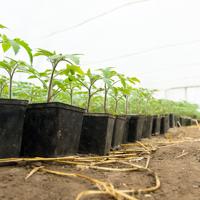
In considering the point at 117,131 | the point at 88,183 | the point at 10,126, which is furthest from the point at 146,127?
the point at 88,183

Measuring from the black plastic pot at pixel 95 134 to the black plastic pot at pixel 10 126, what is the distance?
0.64 m

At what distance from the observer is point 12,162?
1449 millimetres

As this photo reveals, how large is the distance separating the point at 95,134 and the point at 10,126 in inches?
28.7

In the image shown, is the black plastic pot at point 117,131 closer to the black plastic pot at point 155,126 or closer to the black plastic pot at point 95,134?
the black plastic pot at point 95,134

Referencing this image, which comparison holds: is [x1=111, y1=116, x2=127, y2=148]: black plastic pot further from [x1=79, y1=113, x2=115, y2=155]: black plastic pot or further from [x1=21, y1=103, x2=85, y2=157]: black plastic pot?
[x1=21, y1=103, x2=85, y2=157]: black plastic pot

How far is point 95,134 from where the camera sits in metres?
2.07

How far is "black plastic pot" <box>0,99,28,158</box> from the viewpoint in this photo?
4.76 ft

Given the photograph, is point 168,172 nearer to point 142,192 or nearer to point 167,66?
point 142,192

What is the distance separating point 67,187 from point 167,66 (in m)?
12.5

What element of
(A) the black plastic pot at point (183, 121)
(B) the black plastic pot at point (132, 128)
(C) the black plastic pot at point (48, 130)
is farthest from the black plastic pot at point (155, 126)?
(A) the black plastic pot at point (183, 121)

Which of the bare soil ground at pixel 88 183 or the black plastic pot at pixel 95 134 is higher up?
the black plastic pot at pixel 95 134

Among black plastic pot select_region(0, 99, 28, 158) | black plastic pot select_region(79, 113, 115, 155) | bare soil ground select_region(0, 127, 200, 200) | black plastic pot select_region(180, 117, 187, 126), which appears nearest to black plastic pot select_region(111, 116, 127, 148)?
black plastic pot select_region(79, 113, 115, 155)

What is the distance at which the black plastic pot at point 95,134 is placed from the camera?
205cm

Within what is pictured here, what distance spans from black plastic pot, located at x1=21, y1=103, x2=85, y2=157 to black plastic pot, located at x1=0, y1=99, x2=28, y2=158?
13 centimetres
